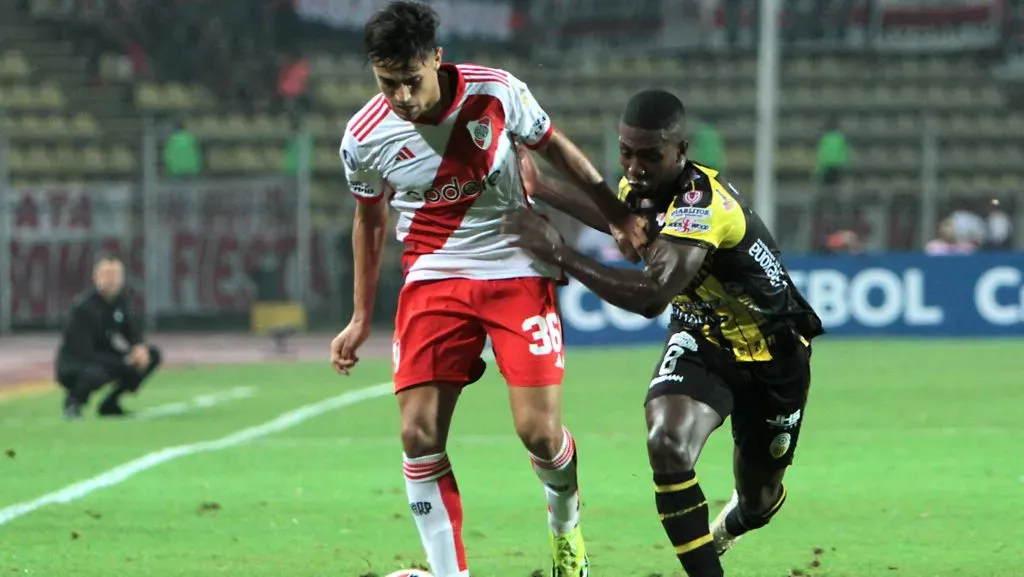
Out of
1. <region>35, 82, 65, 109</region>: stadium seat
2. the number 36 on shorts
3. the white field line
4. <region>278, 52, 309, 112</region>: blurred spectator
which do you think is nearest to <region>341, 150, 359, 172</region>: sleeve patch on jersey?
the number 36 on shorts

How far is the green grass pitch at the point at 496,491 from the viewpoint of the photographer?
7.29 metres

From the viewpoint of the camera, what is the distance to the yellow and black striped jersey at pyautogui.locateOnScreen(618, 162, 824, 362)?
20.1ft

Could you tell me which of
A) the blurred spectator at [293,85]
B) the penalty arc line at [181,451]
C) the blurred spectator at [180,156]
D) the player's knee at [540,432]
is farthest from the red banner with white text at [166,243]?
the player's knee at [540,432]

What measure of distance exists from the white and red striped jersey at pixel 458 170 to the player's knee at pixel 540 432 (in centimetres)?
53

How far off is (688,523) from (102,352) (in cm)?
1013

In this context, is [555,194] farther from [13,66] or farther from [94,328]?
[13,66]

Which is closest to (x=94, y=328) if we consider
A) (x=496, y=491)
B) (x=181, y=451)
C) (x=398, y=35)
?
(x=181, y=451)

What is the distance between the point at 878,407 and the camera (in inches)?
559

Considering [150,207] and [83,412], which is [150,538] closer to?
[83,412]

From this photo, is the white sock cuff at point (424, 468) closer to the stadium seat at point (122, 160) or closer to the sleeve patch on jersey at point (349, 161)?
the sleeve patch on jersey at point (349, 161)

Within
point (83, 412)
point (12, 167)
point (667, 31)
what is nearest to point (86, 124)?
point (12, 167)

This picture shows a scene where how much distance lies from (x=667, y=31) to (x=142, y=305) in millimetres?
11205

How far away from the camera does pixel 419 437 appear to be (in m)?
5.99

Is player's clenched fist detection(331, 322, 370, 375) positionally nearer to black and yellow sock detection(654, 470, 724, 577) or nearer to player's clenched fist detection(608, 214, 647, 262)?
player's clenched fist detection(608, 214, 647, 262)
